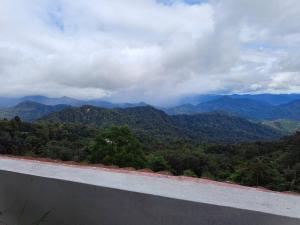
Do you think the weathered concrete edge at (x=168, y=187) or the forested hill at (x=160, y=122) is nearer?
the weathered concrete edge at (x=168, y=187)

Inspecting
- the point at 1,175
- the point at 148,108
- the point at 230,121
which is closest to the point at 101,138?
the point at 1,175

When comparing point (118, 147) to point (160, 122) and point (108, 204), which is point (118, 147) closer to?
point (108, 204)

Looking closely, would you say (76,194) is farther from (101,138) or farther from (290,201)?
(101,138)

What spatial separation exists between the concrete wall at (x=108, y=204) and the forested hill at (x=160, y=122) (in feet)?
236

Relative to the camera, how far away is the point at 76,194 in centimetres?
158

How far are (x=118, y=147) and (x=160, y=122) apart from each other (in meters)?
101

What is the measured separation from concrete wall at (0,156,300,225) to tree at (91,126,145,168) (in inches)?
917

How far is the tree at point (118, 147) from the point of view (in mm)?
26047

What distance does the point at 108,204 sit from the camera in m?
1.48

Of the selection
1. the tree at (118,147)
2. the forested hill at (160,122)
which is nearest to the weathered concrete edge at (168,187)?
the tree at (118,147)

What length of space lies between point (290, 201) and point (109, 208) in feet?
2.24

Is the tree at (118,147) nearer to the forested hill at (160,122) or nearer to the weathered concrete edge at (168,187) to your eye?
the weathered concrete edge at (168,187)

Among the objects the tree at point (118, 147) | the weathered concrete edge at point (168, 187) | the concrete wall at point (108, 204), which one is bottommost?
the tree at point (118, 147)

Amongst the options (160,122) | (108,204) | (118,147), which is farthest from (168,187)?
(160,122)
